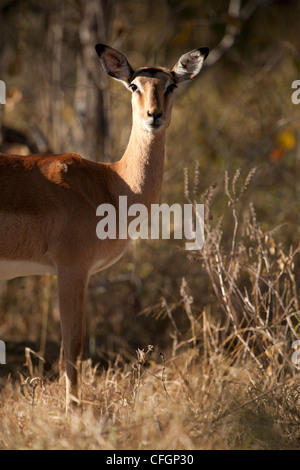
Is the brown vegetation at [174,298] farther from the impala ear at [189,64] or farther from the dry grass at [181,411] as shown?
the impala ear at [189,64]

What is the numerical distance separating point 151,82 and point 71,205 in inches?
40.9

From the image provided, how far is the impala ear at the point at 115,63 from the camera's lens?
489 centimetres

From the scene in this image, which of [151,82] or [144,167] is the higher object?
[151,82]

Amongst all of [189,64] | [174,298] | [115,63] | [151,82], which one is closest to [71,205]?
[151,82]

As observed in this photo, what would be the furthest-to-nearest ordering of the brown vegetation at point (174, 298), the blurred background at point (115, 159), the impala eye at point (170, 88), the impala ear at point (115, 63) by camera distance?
1. the blurred background at point (115, 159)
2. the impala ear at point (115, 63)
3. the impala eye at point (170, 88)
4. the brown vegetation at point (174, 298)

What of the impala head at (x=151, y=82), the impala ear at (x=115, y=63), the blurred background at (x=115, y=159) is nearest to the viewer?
the impala head at (x=151, y=82)

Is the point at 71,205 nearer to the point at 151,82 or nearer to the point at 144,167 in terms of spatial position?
the point at 144,167

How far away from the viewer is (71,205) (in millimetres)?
4496

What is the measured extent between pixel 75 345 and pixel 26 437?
2.46 ft

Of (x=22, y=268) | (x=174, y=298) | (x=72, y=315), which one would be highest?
(x=22, y=268)

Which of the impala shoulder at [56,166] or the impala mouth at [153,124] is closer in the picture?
the impala mouth at [153,124]

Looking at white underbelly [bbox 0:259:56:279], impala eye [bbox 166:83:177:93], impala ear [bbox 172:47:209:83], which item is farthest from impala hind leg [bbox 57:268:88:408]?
impala ear [bbox 172:47:209:83]

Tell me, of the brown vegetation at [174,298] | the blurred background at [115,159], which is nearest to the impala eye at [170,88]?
the brown vegetation at [174,298]

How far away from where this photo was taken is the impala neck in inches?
187
